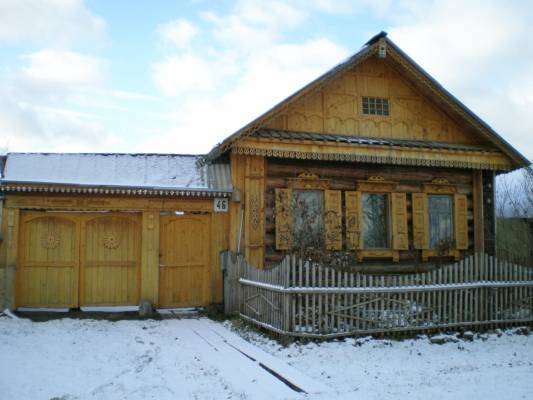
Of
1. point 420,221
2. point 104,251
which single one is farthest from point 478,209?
point 104,251

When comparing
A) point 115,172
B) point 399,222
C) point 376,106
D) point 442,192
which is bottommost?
point 399,222

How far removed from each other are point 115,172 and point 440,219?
8361 mm

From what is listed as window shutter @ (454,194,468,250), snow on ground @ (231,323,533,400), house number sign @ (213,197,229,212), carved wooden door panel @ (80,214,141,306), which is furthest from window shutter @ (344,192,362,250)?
carved wooden door panel @ (80,214,141,306)

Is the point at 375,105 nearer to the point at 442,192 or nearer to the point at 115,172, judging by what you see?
the point at 442,192

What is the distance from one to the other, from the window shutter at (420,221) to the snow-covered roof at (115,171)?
489 centimetres

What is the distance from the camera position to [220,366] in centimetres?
809

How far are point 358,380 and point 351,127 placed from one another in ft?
25.7

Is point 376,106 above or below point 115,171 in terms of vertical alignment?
above

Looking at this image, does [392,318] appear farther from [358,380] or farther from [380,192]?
[380,192]

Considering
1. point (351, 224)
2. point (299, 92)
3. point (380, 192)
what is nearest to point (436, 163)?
point (380, 192)

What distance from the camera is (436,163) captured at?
14.0 m

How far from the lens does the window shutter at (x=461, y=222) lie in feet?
48.2

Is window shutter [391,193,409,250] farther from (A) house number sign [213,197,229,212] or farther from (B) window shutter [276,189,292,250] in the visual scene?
(A) house number sign [213,197,229,212]

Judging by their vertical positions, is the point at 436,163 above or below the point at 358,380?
above
